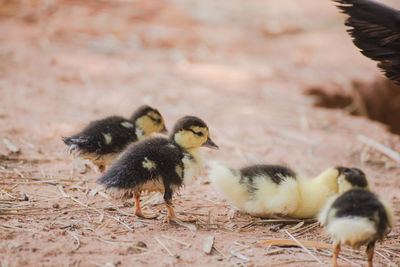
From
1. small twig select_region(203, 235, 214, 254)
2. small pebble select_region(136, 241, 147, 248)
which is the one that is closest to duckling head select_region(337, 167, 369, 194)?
small twig select_region(203, 235, 214, 254)

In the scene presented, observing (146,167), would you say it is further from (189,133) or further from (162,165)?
(189,133)

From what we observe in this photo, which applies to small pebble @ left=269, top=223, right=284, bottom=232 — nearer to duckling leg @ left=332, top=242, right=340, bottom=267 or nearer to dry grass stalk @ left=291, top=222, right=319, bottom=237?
dry grass stalk @ left=291, top=222, right=319, bottom=237

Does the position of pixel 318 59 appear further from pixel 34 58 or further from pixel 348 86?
pixel 34 58

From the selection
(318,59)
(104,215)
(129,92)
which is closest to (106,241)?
(104,215)

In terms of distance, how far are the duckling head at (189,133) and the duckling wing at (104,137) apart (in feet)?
1.86

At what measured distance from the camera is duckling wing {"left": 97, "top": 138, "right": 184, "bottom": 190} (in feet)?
9.59

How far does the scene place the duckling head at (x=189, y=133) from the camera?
3320 millimetres

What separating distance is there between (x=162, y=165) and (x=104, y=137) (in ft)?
2.58

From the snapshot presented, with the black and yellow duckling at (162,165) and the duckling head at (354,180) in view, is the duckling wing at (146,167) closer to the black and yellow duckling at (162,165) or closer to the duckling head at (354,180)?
Answer: the black and yellow duckling at (162,165)

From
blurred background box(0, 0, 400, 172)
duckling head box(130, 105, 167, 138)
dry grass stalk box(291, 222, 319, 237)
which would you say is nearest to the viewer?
dry grass stalk box(291, 222, 319, 237)

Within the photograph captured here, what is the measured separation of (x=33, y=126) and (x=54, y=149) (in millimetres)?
550

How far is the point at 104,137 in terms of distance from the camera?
3.62 m

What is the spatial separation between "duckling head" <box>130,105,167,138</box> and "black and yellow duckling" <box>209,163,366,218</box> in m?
0.95

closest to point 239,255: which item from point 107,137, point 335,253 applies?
point 335,253
